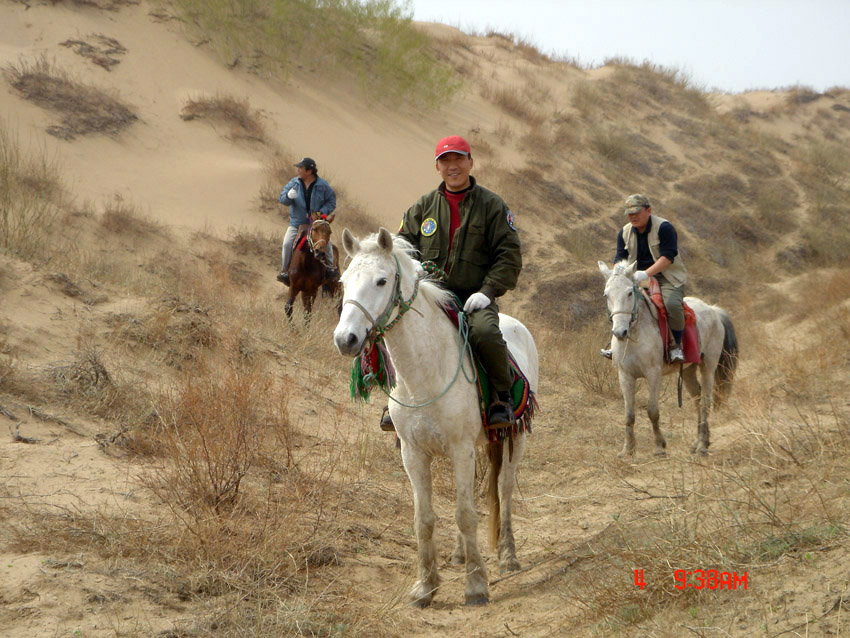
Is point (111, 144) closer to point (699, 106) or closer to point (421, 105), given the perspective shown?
point (421, 105)

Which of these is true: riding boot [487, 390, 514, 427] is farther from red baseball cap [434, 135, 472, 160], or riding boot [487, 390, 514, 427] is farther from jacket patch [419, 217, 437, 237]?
red baseball cap [434, 135, 472, 160]

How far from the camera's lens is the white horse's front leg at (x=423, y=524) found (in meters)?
4.61

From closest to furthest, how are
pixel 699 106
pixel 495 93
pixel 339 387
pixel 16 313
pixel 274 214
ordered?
1. pixel 16 313
2. pixel 339 387
3. pixel 274 214
4. pixel 495 93
5. pixel 699 106

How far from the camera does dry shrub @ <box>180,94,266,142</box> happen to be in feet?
64.8

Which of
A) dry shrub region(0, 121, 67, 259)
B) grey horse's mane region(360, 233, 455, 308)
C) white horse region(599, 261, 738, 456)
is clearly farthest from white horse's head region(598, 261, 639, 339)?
dry shrub region(0, 121, 67, 259)

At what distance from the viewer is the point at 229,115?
2002 centimetres

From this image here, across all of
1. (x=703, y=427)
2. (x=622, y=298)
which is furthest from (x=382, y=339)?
(x=703, y=427)

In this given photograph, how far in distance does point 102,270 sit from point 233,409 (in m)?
6.84

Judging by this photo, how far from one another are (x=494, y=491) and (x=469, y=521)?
624 mm

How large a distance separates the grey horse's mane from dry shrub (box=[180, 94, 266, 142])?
1626cm

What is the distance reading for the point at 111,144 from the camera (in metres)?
18.0

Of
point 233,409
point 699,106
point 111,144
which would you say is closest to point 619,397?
point 233,409

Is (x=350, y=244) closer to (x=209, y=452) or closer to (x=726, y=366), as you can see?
(x=209, y=452)
